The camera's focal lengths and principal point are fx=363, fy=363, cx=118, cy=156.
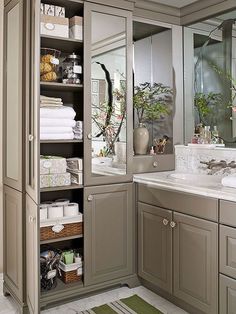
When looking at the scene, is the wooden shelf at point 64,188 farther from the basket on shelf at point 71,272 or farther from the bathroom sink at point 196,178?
the bathroom sink at point 196,178

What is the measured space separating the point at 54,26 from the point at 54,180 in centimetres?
109

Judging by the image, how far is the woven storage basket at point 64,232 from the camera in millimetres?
2559

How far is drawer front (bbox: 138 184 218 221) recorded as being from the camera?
2.25 m

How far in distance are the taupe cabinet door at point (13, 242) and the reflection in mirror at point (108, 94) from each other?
632mm

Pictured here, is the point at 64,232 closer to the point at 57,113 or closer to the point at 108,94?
the point at 57,113

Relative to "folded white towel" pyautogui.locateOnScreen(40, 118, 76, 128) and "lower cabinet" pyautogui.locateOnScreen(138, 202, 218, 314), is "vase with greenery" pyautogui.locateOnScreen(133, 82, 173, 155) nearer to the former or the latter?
"lower cabinet" pyautogui.locateOnScreen(138, 202, 218, 314)

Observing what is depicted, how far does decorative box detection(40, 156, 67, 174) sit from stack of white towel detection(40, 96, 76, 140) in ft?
0.50

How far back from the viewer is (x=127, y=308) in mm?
2613

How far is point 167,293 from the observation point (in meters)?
2.70

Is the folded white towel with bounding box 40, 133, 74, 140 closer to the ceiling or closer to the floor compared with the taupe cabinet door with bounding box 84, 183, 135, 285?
closer to the ceiling

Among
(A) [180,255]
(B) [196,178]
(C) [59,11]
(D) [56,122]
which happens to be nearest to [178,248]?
(A) [180,255]

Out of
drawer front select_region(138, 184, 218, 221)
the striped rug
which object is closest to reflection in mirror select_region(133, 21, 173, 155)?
drawer front select_region(138, 184, 218, 221)

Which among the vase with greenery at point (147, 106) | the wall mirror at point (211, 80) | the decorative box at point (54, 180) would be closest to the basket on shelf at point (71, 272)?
the decorative box at point (54, 180)

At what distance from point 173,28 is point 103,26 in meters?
0.80
